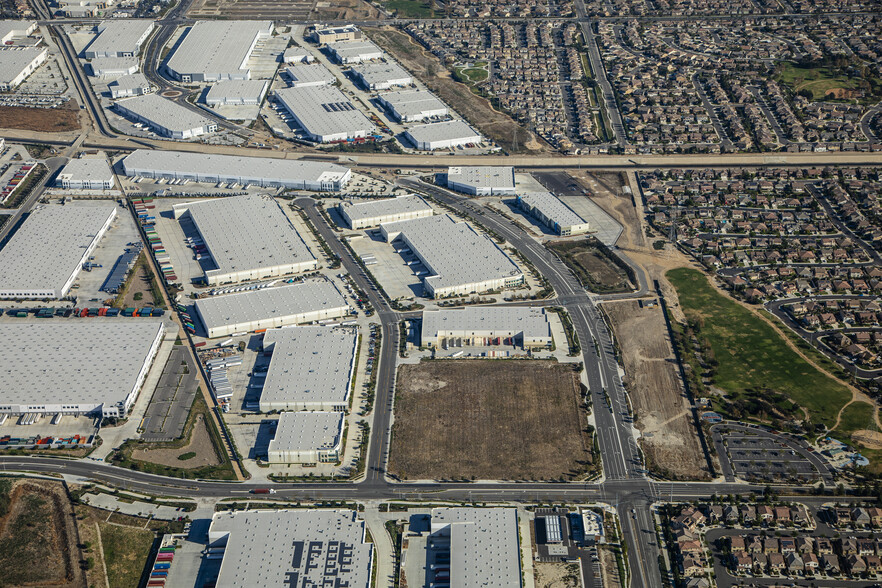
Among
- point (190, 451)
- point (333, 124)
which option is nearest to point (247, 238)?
point (190, 451)

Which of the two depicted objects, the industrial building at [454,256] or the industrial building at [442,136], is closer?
the industrial building at [454,256]

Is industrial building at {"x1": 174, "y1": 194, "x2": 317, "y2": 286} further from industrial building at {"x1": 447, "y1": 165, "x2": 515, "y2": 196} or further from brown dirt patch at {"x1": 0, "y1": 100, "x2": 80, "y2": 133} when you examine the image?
brown dirt patch at {"x1": 0, "y1": 100, "x2": 80, "y2": 133}

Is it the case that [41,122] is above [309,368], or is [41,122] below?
above

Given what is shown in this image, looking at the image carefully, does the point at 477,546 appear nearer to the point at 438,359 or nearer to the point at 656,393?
the point at 438,359

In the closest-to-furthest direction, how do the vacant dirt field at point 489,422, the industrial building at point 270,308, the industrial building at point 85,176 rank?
1. the vacant dirt field at point 489,422
2. the industrial building at point 270,308
3. the industrial building at point 85,176

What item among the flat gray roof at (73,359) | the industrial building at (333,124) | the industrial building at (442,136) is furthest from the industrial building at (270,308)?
the industrial building at (333,124)

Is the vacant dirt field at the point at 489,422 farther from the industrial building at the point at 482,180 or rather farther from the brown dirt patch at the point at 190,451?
the industrial building at the point at 482,180
